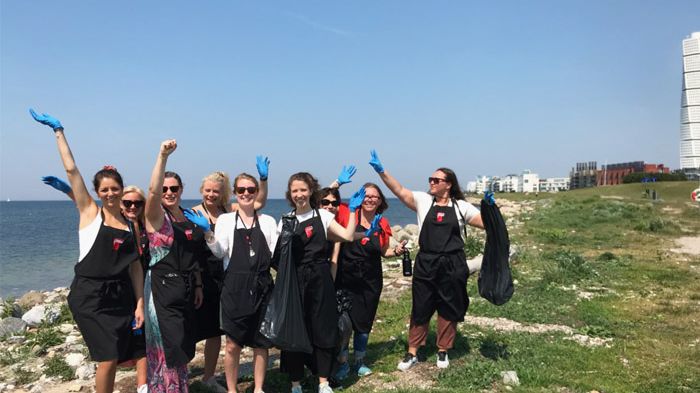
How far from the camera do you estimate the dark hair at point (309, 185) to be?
16.5 feet

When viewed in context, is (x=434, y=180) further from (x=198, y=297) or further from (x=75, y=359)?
(x=75, y=359)

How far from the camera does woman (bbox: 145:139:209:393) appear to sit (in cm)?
438

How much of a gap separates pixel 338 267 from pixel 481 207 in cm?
187

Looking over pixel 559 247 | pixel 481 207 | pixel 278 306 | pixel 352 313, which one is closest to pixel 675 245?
pixel 559 247

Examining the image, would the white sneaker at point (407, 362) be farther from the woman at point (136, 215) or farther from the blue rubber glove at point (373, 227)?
the woman at point (136, 215)

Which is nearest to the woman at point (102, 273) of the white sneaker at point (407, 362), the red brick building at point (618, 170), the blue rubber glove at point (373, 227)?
the blue rubber glove at point (373, 227)

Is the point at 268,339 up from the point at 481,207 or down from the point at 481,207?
down

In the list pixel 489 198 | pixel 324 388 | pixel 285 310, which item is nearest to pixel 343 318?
pixel 324 388

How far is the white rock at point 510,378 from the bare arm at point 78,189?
452 centimetres

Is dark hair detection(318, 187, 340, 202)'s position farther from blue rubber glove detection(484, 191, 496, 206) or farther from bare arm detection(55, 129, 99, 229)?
bare arm detection(55, 129, 99, 229)

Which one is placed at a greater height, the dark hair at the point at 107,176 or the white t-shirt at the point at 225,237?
the dark hair at the point at 107,176

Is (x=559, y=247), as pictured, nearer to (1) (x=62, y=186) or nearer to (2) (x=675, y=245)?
(2) (x=675, y=245)

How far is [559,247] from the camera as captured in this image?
16.4m

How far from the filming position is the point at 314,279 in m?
4.88
